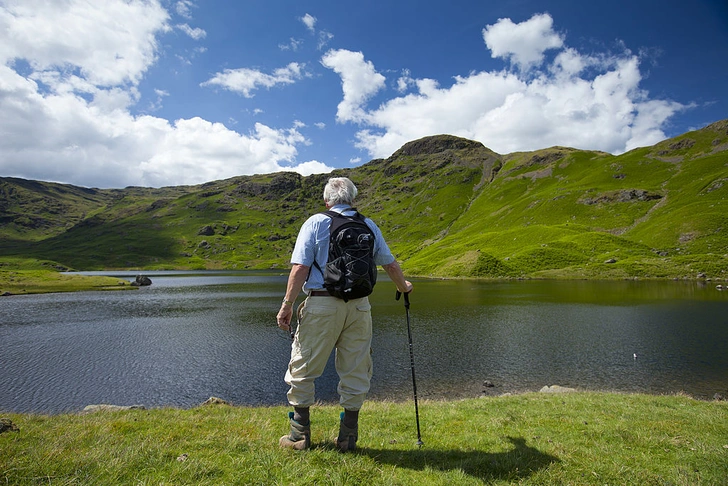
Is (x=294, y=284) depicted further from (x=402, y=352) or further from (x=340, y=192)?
(x=402, y=352)

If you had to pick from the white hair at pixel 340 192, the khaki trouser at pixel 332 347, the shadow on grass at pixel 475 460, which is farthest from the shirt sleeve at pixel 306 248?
the shadow on grass at pixel 475 460

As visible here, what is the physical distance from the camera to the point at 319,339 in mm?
7012

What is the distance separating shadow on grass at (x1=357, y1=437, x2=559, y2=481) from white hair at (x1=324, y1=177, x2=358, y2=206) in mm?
5373

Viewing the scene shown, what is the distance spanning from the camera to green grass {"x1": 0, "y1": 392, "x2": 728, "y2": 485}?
5.72m

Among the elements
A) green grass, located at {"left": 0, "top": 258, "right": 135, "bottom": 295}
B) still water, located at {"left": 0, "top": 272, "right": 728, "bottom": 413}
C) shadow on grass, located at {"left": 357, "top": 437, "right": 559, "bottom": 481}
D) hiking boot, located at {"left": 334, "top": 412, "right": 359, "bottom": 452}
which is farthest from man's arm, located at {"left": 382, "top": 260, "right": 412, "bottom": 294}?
green grass, located at {"left": 0, "top": 258, "right": 135, "bottom": 295}

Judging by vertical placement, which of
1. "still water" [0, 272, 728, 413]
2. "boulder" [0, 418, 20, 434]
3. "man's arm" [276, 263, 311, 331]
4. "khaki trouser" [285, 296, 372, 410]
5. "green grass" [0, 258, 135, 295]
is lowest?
"green grass" [0, 258, 135, 295]

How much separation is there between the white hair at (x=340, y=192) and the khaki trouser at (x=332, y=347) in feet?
7.43

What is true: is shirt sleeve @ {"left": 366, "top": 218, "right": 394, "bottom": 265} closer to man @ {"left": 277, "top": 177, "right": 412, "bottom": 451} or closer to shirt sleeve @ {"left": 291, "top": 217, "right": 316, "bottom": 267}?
man @ {"left": 277, "top": 177, "right": 412, "bottom": 451}

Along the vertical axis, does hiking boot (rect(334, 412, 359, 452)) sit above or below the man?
below

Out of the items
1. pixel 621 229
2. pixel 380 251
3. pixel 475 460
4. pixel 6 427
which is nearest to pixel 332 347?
pixel 380 251

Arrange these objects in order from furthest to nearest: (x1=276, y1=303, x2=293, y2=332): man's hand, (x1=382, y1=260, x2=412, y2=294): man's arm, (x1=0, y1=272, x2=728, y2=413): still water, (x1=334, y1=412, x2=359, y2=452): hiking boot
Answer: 1. (x1=0, y1=272, x2=728, y2=413): still water
2. (x1=382, y1=260, x2=412, y2=294): man's arm
3. (x1=334, y1=412, x2=359, y2=452): hiking boot
4. (x1=276, y1=303, x2=293, y2=332): man's hand

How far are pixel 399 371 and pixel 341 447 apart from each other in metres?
24.0

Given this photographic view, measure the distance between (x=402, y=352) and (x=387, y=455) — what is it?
2921 centimetres

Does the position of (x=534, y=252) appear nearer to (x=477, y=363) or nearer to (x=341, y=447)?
(x=477, y=363)
